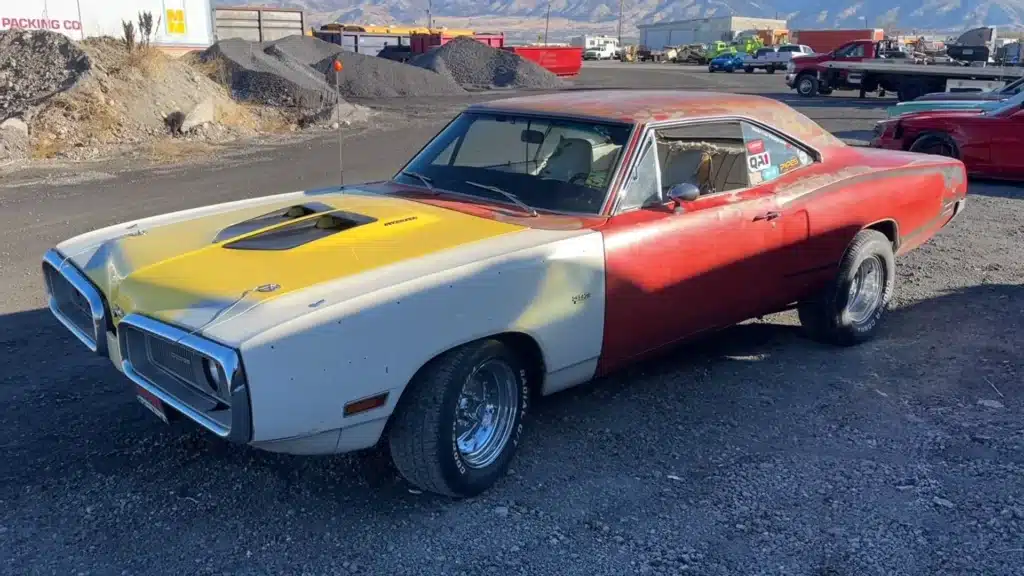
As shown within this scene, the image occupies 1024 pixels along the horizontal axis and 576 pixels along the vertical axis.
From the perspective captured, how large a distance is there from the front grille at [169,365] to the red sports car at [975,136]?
1040cm

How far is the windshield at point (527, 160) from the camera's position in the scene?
4.20 meters

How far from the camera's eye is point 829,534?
10.8 feet

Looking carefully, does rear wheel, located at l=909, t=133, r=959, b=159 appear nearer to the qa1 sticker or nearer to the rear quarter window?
the rear quarter window

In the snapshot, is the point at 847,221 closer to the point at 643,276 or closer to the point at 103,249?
the point at 643,276

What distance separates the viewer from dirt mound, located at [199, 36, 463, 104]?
20703 millimetres

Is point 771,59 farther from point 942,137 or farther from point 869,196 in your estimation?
point 869,196

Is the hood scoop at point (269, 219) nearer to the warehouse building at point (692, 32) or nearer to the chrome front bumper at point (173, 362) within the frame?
the chrome front bumper at point (173, 362)

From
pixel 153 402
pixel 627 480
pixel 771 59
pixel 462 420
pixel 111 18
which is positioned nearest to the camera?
pixel 153 402

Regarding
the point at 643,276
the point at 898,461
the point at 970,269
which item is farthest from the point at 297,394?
the point at 970,269

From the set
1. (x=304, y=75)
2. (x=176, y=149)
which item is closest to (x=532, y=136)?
(x=176, y=149)

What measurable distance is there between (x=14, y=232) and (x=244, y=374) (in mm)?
6992

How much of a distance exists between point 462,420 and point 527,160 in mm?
1586

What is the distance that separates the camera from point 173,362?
10.2ft

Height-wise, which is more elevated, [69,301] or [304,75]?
[304,75]
